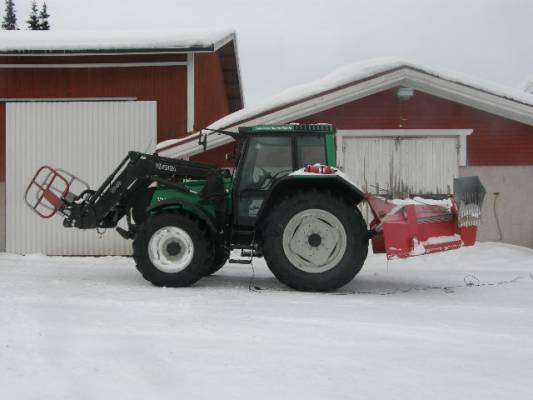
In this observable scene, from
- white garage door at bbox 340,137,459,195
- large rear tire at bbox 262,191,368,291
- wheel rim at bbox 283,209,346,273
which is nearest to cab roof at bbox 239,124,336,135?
large rear tire at bbox 262,191,368,291

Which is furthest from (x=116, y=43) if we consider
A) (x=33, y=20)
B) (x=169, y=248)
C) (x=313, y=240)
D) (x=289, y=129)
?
(x=33, y=20)

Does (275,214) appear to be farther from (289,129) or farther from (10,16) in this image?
(10,16)

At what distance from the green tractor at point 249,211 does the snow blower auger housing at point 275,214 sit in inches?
0.5

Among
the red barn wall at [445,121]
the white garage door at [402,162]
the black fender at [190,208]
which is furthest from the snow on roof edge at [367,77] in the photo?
the black fender at [190,208]

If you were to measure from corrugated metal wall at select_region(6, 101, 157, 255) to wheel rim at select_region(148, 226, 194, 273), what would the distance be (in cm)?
539

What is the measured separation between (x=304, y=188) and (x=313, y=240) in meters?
0.71

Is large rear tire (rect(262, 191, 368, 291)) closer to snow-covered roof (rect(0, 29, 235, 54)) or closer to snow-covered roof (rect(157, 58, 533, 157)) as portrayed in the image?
snow-covered roof (rect(157, 58, 533, 157))

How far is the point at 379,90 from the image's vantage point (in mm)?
12258

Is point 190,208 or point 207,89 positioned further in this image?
point 207,89

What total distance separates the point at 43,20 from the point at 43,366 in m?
52.0

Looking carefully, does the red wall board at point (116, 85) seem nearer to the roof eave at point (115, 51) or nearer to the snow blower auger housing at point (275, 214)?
the roof eave at point (115, 51)

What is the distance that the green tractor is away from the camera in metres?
7.44

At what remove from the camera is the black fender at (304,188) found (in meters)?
7.49

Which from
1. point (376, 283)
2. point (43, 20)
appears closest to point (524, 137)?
point (376, 283)
